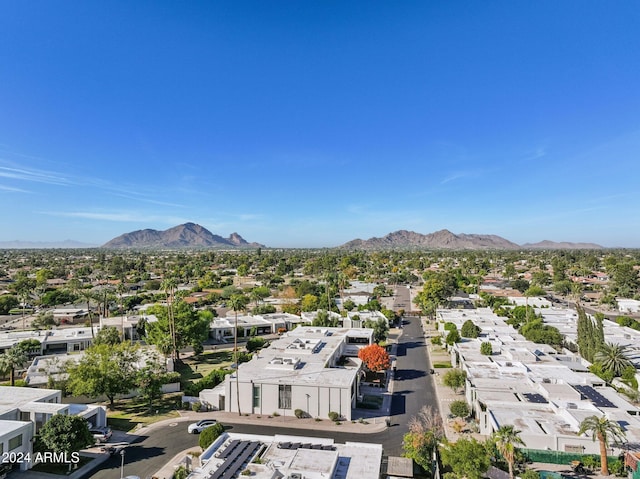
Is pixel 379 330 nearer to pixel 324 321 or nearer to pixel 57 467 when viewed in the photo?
pixel 324 321

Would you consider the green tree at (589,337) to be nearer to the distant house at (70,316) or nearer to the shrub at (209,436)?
the shrub at (209,436)

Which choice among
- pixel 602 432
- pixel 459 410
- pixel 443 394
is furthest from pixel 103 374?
pixel 602 432

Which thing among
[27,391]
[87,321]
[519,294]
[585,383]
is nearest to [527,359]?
[585,383]

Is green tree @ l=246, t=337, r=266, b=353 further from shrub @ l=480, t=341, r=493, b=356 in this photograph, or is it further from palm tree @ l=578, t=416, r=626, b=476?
palm tree @ l=578, t=416, r=626, b=476

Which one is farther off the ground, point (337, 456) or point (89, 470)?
point (337, 456)

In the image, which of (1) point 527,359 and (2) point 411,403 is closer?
(2) point 411,403

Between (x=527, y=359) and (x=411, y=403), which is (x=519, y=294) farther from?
(x=411, y=403)

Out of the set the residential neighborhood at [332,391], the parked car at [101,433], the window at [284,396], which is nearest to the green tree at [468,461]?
the residential neighborhood at [332,391]
